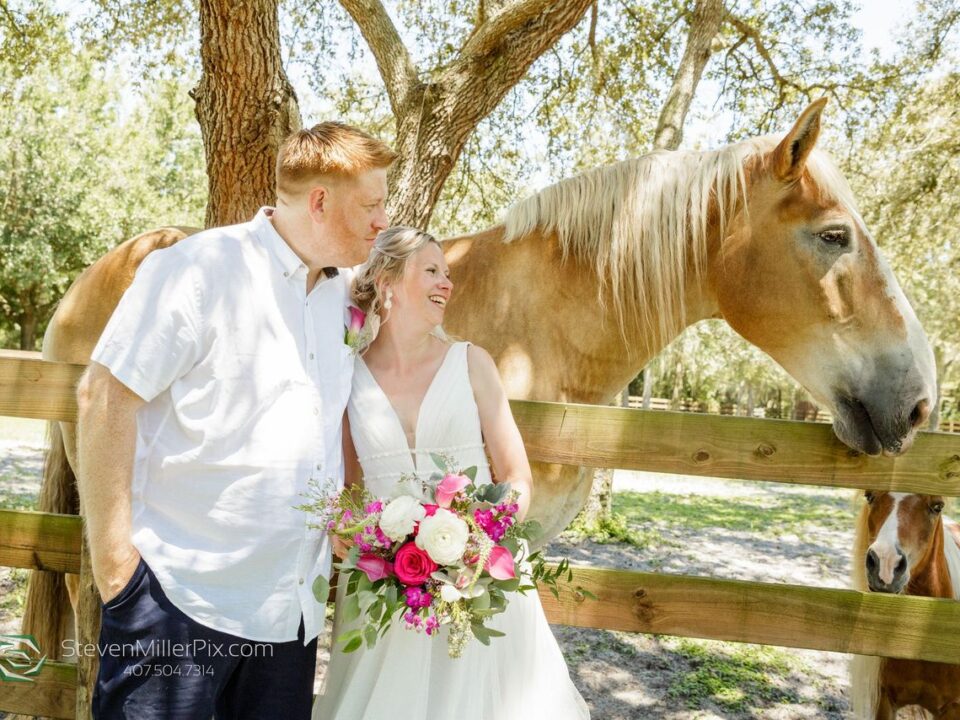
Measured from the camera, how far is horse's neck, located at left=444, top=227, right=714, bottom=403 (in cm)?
287

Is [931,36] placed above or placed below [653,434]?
above

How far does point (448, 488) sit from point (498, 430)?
1.28ft

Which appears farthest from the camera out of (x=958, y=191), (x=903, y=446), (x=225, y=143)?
(x=958, y=191)

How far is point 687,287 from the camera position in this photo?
2816mm

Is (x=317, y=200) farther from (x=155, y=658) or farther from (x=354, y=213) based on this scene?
(x=155, y=658)

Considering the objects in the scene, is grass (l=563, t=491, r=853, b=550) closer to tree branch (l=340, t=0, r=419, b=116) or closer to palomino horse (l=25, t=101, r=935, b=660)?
tree branch (l=340, t=0, r=419, b=116)

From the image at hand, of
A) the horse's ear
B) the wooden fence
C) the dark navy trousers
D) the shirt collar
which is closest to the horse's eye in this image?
the horse's ear

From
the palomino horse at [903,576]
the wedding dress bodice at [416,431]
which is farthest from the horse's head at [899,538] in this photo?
the wedding dress bodice at [416,431]

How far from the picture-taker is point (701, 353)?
27.8 m

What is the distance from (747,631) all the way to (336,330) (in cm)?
177

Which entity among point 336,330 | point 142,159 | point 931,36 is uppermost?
point 142,159

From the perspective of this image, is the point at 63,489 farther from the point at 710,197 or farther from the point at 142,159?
the point at 142,159

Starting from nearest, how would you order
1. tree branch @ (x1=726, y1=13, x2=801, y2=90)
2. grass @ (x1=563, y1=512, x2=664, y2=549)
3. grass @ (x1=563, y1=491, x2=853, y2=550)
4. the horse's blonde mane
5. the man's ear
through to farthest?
the man's ear
the horse's blonde mane
grass @ (x1=563, y1=512, x2=664, y2=549)
grass @ (x1=563, y1=491, x2=853, y2=550)
tree branch @ (x1=726, y1=13, x2=801, y2=90)

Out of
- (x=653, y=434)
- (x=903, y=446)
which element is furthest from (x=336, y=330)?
(x=903, y=446)
